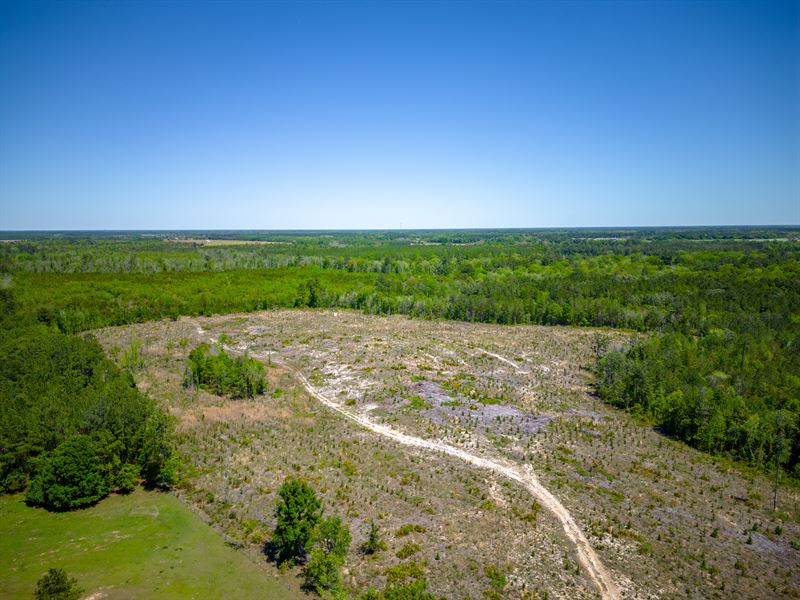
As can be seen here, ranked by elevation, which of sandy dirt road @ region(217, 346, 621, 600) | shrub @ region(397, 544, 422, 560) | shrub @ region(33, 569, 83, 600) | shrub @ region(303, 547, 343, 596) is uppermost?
shrub @ region(33, 569, 83, 600)

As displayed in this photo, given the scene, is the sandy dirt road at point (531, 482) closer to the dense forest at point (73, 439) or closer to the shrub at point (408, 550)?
the shrub at point (408, 550)

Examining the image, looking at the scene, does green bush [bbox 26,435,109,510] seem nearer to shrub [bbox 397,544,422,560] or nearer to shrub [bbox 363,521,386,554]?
shrub [bbox 363,521,386,554]

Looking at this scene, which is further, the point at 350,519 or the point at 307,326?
the point at 307,326

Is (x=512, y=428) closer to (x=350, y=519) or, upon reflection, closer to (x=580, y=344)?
(x=350, y=519)

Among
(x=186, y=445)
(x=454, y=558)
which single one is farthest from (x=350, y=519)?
(x=186, y=445)

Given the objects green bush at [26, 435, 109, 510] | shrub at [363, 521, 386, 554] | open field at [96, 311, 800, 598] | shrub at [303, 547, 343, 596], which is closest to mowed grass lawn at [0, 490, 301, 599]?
green bush at [26, 435, 109, 510]
